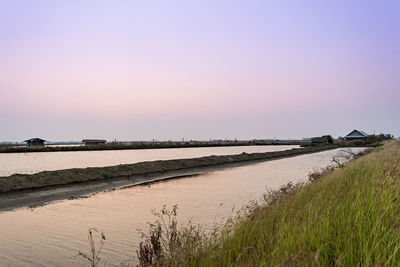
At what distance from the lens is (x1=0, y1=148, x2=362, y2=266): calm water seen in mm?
6434

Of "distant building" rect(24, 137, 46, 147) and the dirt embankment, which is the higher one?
"distant building" rect(24, 137, 46, 147)

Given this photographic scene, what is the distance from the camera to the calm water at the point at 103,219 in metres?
6.43

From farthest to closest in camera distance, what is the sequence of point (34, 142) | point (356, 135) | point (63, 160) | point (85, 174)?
1. point (356, 135)
2. point (34, 142)
3. point (63, 160)
4. point (85, 174)

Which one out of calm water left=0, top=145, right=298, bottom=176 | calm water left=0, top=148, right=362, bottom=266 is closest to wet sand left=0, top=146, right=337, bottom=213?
calm water left=0, top=148, right=362, bottom=266

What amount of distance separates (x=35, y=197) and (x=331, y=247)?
12.3m

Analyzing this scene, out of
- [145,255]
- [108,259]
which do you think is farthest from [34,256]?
[145,255]

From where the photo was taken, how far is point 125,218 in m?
9.38

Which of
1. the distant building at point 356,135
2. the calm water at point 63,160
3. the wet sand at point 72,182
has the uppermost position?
the distant building at point 356,135

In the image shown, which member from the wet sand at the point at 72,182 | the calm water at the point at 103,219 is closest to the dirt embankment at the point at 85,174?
the wet sand at the point at 72,182

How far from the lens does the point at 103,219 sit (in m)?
9.25

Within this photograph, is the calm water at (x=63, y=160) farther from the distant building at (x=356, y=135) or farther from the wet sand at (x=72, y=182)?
the distant building at (x=356, y=135)

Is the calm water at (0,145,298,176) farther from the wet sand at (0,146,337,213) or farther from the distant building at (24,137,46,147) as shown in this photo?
the distant building at (24,137,46,147)

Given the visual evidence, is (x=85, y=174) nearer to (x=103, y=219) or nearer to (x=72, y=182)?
(x=72, y=182)

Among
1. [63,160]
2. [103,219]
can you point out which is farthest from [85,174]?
[63,160]
